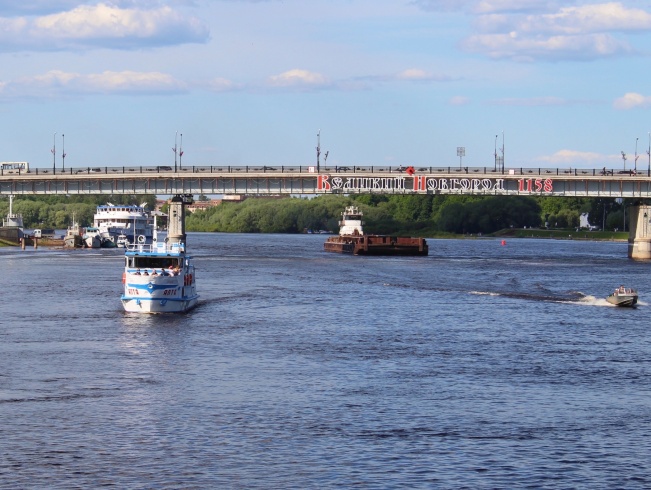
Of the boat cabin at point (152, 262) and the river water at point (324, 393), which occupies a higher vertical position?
the boat cabin at point (152, 262)

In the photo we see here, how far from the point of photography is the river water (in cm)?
4247

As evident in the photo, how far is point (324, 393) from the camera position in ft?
184

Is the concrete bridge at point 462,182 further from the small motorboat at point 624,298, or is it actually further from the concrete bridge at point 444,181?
the small motorboat at point 624,298

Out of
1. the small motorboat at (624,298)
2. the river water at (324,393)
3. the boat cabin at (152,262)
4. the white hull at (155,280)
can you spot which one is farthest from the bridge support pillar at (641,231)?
the boat cabin at (152,262)

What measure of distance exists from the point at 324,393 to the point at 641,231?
13986 cm

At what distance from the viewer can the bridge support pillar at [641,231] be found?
183 meters

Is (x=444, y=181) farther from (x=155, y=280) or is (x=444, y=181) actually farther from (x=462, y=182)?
(x=155, y=280)

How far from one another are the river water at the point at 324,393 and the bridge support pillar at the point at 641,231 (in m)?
81.3

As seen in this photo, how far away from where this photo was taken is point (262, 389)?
5691cm

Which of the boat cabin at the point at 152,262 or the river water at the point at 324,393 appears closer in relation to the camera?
the river water at the point at 324,393

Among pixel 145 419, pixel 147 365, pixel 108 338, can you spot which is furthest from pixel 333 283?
pixel 145 419

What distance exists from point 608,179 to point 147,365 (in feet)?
444

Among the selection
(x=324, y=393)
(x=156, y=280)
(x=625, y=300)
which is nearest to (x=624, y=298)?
(x=625, y=300)

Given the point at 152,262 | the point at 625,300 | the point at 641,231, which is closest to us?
the point at 152,262
